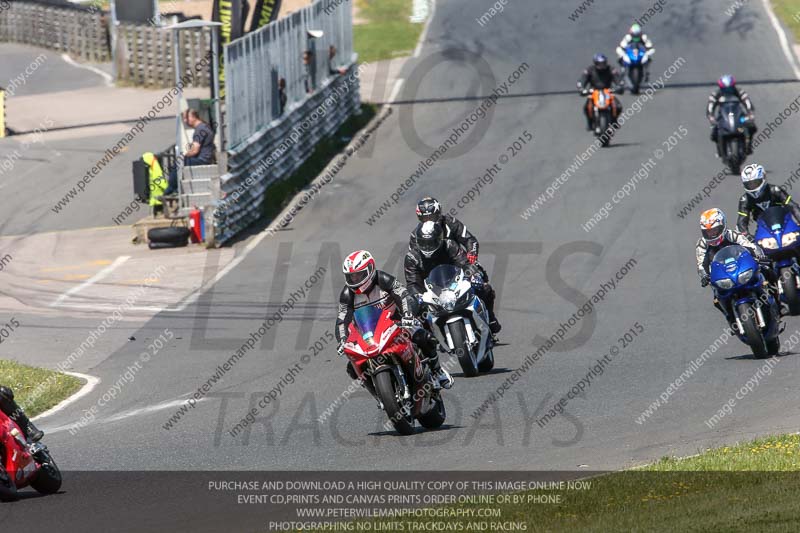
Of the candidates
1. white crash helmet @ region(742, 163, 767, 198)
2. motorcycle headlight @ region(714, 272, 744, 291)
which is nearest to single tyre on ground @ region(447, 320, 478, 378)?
motorcycle headlight @ region(714, 272, 744, 291)

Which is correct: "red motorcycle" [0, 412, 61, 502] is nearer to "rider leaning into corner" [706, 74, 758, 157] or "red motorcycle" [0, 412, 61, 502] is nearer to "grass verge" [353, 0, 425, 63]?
"rider leaning into corner" [706, 74, 758, 157]

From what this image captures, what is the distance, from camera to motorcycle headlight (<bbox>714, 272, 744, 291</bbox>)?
14.8 meters

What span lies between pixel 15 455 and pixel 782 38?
34.5m

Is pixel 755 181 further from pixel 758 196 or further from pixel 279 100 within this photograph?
pixel 279 100

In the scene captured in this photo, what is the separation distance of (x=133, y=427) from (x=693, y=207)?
49.0 ft

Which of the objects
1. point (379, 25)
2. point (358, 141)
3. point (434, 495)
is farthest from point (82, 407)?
point (379, 25)

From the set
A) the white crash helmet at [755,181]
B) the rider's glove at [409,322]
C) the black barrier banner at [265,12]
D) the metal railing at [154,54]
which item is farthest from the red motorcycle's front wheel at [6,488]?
the metal railing at [154,54]

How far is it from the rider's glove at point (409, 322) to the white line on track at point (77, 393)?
17.2 feet

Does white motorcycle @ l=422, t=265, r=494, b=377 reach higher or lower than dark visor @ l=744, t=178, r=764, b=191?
lower

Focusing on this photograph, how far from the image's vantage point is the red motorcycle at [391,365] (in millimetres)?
11805

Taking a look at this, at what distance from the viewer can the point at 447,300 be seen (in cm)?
1482

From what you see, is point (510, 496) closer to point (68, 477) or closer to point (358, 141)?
point (68, 477)

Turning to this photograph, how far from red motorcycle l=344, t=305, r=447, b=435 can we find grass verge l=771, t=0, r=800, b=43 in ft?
105

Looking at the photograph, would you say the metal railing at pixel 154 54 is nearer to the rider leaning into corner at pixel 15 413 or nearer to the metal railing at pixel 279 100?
the metal railing at pixel 279 100
